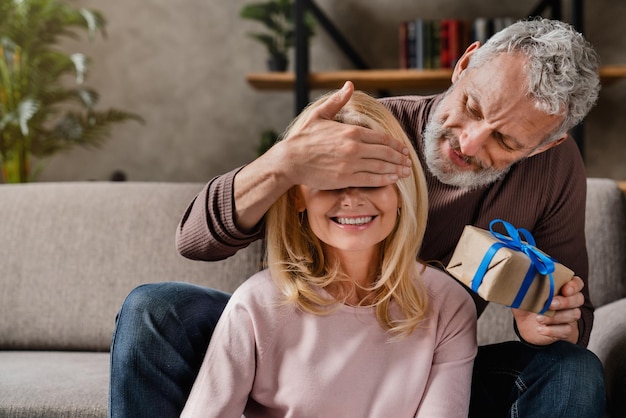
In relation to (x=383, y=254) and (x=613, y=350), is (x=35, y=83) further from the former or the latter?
(x=613, y=350)

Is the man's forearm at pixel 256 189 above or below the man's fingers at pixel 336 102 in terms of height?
below

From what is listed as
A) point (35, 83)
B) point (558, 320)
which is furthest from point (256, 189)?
point (35, 83)

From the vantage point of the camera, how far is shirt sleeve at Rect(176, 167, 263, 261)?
1334 mm

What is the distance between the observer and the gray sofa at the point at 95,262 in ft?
5.95

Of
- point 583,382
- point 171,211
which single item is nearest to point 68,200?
point 171,211

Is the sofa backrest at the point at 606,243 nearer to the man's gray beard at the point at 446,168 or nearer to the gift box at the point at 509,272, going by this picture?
the man's gray beard at the point at 446,168

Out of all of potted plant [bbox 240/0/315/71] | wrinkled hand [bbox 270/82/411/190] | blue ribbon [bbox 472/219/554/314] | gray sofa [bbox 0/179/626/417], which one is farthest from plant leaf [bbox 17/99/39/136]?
blue ribbon [bbox 472/219/554/314]

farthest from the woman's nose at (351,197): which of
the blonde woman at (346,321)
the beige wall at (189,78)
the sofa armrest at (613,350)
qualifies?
the beige wall at (189,78)

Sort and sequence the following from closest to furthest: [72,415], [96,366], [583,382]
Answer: [583,382]
[72,415]
[96,366]

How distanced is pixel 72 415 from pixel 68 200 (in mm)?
704

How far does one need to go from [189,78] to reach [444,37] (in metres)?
1.14

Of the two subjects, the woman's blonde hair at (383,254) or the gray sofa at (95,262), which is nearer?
the woman's blonde hair at (383,254)

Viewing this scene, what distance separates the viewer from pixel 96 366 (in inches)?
66.6

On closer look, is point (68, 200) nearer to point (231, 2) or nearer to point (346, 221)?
point (346, 221)
